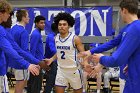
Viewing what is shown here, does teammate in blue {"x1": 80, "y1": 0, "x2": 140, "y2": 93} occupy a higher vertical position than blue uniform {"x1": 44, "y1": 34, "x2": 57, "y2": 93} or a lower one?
higher

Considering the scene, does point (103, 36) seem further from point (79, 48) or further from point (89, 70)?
point (89, 70)

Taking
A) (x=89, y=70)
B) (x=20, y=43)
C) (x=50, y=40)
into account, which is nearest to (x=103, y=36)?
(x=50, y=40)

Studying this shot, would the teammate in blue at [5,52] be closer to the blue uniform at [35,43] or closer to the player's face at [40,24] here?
the blue uniform at [35,43]

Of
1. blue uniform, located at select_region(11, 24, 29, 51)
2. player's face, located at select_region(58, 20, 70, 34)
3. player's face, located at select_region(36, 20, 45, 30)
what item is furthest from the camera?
player's face, located at select_region(36, 20, 45, 30)

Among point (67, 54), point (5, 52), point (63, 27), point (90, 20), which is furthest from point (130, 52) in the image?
point (90, 20)

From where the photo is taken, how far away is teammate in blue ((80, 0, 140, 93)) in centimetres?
307

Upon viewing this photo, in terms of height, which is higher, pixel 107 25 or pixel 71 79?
pixel 107 25

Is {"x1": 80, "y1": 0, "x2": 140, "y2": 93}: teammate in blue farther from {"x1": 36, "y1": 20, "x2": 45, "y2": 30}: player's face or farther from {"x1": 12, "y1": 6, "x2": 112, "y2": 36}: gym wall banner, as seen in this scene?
{"x1": 12, "y1": 6, "x2": 112, "y2": 36}: gym wall banner

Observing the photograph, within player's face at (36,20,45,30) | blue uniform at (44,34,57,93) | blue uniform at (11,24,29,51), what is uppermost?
player's face at (36,20,45,30)

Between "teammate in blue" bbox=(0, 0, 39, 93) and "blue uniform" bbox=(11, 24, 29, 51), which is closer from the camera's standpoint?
"teammate in blue" bbox=(0, 0, 39, 93)

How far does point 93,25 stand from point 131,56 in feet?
24.4

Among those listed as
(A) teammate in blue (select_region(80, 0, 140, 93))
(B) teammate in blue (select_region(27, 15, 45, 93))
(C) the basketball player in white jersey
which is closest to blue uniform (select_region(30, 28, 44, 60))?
(B) teammate in blue (select_region(27, 15, 45, 93))

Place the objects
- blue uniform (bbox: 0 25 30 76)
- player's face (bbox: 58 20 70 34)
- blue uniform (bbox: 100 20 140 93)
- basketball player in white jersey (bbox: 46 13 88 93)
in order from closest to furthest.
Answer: blue uniform (bbox: 100 20 140 93) < blue uniform (bbox: 0 25 30 76) < basketball player in white jersey (bbox: 46 13 88 93) < player's face (bbox: 58 20 70 34)

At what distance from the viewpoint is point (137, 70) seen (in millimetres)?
3295
